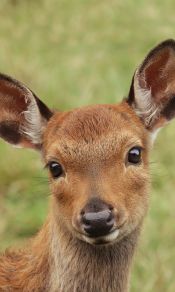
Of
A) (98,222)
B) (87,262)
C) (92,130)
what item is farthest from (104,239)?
(92,130)

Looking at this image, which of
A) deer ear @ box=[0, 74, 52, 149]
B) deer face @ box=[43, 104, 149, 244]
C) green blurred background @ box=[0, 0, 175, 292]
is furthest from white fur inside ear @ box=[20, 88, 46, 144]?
green blurred background @ box=[0, 0, 175, 292]

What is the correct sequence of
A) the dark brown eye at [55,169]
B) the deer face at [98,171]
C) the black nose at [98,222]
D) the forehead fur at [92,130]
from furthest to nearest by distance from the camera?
the dark brown eye at [55,169] < the forehead fur at [92,130] < the deer face at [98,171] < the black nose at [98,222]

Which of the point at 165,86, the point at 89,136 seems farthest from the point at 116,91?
the point at 89,136

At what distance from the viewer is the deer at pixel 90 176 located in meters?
5.80

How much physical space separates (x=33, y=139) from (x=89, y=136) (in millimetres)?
670

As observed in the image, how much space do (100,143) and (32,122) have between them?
0.70 metres

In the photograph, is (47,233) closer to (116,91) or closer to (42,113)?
(42,113)

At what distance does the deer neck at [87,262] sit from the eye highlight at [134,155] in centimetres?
42

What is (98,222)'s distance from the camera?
5.54 metres

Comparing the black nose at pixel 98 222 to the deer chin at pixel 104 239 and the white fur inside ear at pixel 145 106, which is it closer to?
the deer chin at pixel 104 239

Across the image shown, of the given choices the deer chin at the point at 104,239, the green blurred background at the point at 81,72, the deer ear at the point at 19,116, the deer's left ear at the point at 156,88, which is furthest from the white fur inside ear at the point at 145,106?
the green blurred background at the point at 81,72

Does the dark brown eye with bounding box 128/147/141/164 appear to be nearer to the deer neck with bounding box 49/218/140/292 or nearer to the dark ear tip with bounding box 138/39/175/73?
the deer neck with bounding box 49/218/140/292

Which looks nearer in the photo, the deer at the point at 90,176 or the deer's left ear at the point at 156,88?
the deer at the point at 90,176

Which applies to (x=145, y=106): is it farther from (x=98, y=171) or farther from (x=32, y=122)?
(x=98, y=171)
